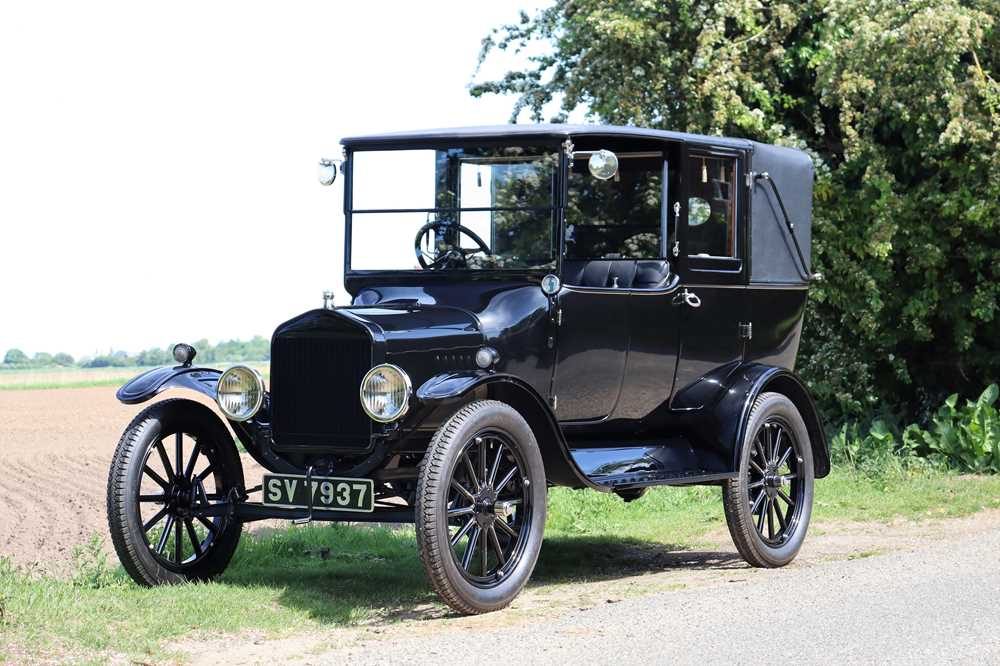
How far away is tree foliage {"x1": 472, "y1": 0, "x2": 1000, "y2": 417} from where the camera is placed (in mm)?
14727

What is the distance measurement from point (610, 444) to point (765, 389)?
1.29 metres

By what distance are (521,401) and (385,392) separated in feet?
2.83

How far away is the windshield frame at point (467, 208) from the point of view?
8.62 meters

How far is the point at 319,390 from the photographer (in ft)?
26.2

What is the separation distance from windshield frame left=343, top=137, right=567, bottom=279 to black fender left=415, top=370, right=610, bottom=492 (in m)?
0.89

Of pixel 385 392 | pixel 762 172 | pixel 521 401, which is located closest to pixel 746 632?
pixel 521 401

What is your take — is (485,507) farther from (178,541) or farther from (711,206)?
(711,206)

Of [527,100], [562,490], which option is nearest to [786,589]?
[562,490]

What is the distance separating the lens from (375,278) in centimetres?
905

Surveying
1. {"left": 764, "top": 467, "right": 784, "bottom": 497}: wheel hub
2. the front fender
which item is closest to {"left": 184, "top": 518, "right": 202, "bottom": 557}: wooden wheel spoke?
the front fender

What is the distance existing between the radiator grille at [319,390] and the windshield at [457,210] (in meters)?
1.18

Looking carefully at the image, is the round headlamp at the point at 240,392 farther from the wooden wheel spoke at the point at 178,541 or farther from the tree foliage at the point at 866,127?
the tree foliage at the point at 866,127

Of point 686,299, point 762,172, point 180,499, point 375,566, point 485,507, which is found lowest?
point 375,566

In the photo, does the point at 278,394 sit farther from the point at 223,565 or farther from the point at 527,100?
the point at 527,100
